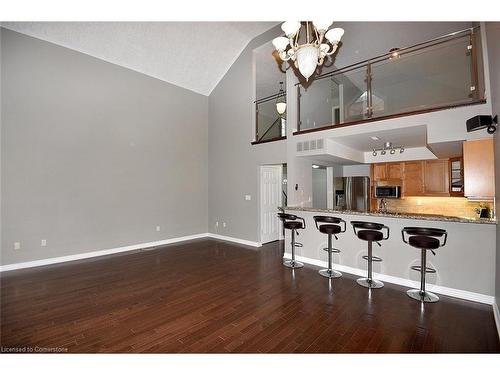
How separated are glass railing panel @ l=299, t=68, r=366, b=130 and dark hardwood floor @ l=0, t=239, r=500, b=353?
3.30 metres

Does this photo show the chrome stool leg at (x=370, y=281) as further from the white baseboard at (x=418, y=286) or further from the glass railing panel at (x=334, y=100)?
the glass railing panel at (x=334, y=100)

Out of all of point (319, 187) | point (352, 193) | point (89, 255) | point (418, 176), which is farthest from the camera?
point (319, 187)

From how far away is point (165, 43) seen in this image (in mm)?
5656

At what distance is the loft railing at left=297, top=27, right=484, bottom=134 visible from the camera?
11.6 ft

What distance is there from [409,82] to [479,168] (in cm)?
276

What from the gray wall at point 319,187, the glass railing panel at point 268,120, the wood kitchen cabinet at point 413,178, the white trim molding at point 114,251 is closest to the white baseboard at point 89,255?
the white trim molding at point 114,251

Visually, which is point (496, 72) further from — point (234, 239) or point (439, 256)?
point (234, 239)

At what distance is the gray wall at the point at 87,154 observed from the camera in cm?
440

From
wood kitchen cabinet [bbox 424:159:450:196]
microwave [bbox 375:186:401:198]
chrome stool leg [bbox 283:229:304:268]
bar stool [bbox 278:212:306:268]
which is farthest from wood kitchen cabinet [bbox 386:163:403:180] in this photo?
chrome stool leg [bbox 283:229:304:268]

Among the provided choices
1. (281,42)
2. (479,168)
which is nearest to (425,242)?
(479,168)

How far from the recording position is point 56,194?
15.7 ft

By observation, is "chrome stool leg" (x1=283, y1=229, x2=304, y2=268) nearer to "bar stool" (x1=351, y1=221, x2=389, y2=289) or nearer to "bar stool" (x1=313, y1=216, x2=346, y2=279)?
"bar stool" (x1=313, y1=216, x2=346, y2=279)

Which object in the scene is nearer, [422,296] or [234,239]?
[422,296]
